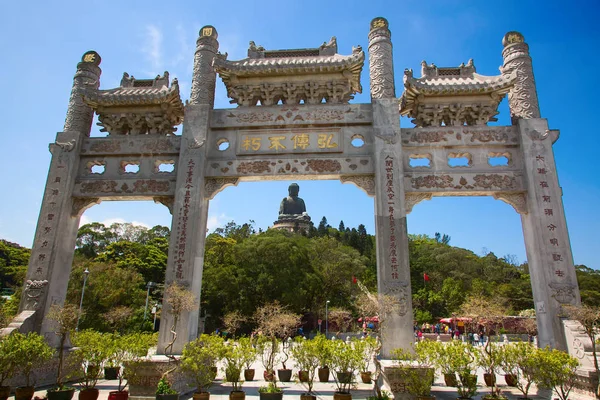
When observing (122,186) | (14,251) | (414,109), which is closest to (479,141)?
(414,109)

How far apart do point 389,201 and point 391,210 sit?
24cm

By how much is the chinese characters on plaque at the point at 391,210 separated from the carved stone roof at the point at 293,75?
2735 millimetres

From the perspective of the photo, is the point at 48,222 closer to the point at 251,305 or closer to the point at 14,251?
the point at 251,305

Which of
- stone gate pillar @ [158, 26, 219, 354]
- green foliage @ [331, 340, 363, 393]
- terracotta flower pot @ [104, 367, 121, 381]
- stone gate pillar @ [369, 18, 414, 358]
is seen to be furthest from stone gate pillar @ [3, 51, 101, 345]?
→ stone gate pillar @ [369, 18, 414, 358]

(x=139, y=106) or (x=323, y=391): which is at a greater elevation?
(x=139, y=106)

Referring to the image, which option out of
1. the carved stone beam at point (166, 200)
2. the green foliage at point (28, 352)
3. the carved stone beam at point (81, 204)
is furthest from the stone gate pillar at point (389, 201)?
the carved stone beam at point (81, 204)

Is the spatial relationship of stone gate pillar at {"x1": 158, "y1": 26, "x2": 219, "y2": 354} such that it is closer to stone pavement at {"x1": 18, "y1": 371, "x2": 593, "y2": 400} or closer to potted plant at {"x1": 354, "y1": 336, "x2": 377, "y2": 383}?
stone pavement at {"x1": 18, "y1": 371, "x2": 593, "y2": 400}

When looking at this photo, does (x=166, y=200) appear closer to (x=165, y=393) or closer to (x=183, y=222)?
(x=183, y=222)

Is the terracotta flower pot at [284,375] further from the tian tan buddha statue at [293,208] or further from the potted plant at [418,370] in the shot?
the tian tan buddha statue at [293,208]

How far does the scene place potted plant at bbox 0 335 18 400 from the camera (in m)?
7.58

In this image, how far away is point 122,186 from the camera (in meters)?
11.2

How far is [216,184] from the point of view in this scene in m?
11.0

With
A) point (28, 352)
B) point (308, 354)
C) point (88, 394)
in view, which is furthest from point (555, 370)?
point (28, 352)

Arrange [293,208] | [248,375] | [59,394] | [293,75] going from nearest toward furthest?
1. [59,394]
2. [248,375]
3. [293,75]
4. [293,208]
